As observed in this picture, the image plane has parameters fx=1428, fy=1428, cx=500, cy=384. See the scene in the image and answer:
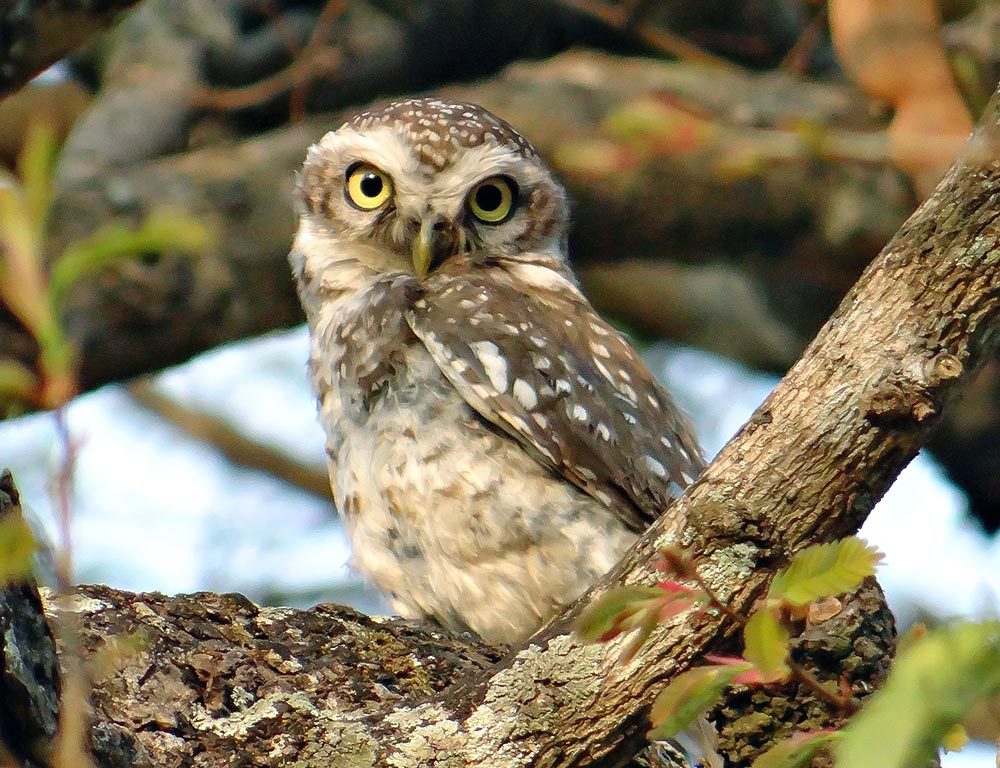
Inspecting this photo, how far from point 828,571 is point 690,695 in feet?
0.83

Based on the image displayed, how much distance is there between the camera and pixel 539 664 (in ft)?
9.00

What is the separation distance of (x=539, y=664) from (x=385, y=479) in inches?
52.1

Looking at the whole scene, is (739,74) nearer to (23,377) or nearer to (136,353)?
(136,353)

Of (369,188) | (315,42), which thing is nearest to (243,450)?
(315,42)

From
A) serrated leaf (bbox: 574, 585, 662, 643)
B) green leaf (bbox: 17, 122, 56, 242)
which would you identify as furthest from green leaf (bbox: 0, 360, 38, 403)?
serrated leaf (bbox: 574, 585, 662, 643)

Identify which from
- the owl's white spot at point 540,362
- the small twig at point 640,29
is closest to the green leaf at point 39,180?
the owl's white spot at point 540,362

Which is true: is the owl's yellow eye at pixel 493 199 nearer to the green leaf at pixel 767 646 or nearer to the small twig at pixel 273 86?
the small twig at pixel 273 86

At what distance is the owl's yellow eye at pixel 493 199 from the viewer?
5008 mm

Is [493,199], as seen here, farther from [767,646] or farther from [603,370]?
[767,646]

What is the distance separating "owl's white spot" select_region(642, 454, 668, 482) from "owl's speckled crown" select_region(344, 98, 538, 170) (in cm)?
137

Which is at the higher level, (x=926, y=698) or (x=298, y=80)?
(x=298, y=80)

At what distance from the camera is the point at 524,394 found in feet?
13.5

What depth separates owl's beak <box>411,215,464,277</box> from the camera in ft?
15.5

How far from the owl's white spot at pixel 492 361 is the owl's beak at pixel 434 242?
61 centimetres
